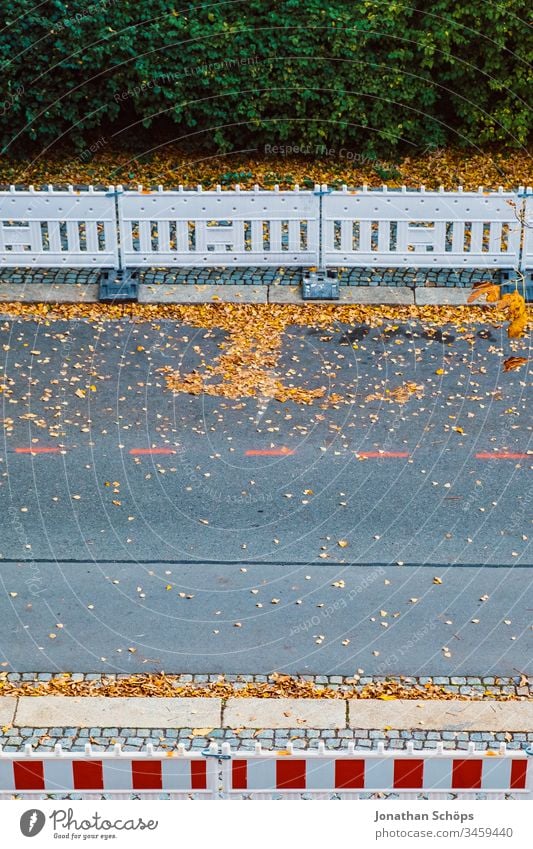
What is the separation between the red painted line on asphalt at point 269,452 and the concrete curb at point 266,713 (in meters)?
3.31

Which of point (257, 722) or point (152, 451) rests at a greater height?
point (152, 451)

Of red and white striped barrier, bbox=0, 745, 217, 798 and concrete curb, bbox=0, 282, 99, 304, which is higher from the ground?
concrete curb, bbox=0, 282, 99, 304

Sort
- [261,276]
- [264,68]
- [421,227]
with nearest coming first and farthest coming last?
[421,227] < [261,276] < [264,68]

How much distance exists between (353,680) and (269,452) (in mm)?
3173

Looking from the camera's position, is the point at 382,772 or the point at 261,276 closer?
the point at 382,772

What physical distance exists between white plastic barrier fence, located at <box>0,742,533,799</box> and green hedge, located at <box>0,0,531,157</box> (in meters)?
12.6

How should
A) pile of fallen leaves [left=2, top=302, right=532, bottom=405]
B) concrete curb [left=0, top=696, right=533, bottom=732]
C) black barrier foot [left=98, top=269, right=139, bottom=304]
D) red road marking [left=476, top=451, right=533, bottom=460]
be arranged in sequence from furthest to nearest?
black barrier foot [left=98, top=269, right=139, bottom=304] → pile of fallen leaves [left=2, top=302, right=532, bottom=405] → red road marking [left=476, top=451, right=533, bottom=460] → concrete curb [left=0, top=696, right=533, bottom=732]

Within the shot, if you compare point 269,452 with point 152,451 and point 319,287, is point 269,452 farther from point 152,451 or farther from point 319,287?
point 319,287

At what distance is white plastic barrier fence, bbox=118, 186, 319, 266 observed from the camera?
14.9m

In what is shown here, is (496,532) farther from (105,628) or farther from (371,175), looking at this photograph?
(371,175)

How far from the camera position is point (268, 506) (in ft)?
36.4

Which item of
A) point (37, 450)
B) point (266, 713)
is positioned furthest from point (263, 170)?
point (266, 713)

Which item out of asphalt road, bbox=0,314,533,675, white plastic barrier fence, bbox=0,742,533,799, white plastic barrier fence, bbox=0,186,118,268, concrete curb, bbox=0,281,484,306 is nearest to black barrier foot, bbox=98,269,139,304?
concrete curb, bbox=0,281,484,306

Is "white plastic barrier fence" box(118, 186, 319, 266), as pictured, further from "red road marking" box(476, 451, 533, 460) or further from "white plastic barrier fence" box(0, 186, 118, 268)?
"red road marking" box(476, 451, 533, 460)
